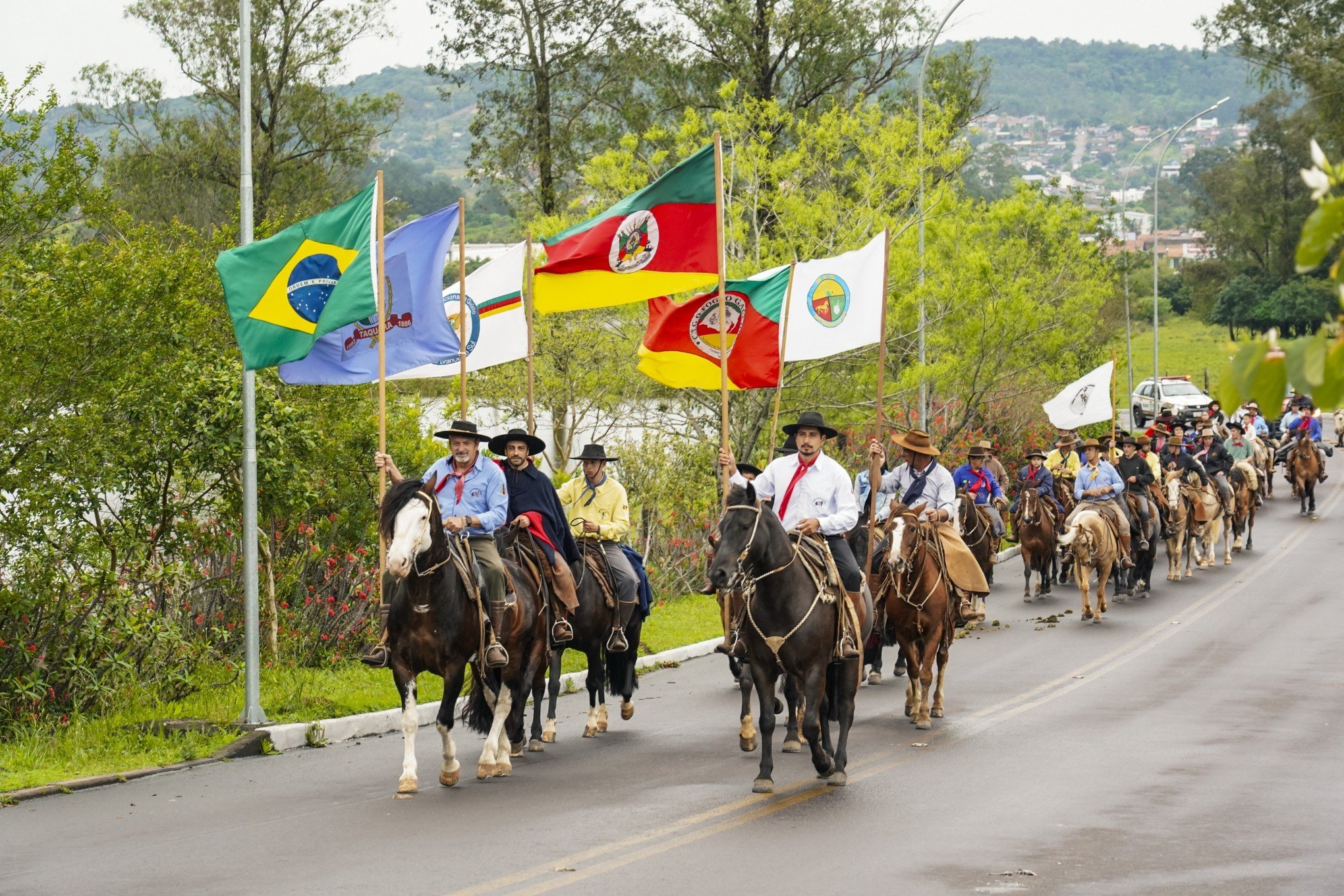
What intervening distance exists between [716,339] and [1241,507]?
1999 centimetres

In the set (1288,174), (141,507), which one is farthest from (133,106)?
(1288,174)

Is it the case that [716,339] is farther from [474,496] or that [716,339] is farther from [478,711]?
[478,711]

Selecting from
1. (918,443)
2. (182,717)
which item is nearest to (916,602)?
(918,443)

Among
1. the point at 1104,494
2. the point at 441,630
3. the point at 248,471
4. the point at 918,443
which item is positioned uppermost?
the point at 918,443

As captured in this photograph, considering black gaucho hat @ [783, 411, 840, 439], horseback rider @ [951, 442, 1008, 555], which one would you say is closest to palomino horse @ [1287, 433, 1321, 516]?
horseback rider @ [951, 442, 1008, 555]

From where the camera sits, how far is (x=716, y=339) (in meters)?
16.0

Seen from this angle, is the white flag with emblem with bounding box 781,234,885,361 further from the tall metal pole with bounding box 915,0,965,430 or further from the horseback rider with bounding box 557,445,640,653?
the tall metal pole with bounding box 915,0,965,430

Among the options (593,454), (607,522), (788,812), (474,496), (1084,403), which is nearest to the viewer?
(788,812)

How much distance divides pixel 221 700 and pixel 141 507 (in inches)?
80.8

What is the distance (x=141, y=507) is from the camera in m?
15.6

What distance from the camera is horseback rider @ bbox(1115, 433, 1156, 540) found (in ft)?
86.6

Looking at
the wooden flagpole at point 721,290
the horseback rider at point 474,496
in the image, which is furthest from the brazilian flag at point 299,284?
the wooden flagpole at point 721,290

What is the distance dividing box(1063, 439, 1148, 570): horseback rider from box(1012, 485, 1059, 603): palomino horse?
72 cm

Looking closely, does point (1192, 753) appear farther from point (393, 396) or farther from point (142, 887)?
point (393, 396)
